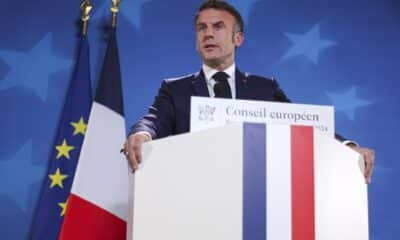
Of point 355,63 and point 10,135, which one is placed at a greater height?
point 355,63

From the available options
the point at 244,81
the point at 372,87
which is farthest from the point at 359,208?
the point at 372,87

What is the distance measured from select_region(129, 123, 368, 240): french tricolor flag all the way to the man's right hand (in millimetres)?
23

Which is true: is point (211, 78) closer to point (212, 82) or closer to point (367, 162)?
point (212, 82)

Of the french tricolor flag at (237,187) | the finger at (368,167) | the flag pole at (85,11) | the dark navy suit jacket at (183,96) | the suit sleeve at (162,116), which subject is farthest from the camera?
the flag pole at (85,11)

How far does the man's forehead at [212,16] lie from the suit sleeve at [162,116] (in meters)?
0.33

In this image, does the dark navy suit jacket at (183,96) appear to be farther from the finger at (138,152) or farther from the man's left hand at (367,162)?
the man's left hand at (367,162)

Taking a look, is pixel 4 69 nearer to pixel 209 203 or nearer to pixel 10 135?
pixel 10 135

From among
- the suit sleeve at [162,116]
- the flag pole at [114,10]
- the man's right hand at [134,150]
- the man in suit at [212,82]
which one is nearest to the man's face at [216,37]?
the man in suit at [212,82]

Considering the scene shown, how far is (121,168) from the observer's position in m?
3.04

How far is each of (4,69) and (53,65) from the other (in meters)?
0.25

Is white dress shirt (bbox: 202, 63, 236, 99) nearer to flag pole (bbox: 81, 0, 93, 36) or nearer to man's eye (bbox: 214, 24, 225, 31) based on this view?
man's eye (bbox: 214, 24, 225, 31)

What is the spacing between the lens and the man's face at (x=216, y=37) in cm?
242

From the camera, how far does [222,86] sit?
7.70ft

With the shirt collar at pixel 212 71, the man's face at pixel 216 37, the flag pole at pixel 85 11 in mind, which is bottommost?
the shirt collar at pixel 212 71
